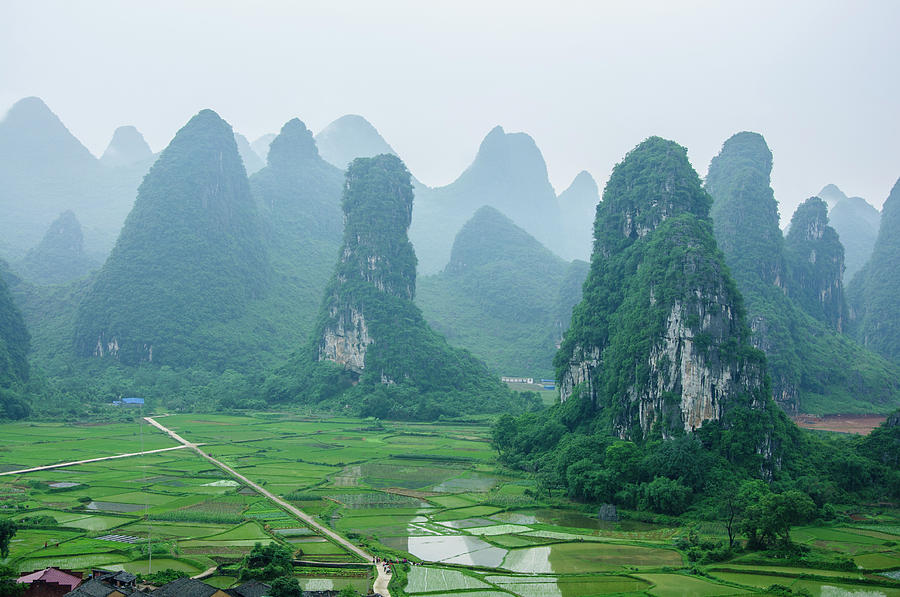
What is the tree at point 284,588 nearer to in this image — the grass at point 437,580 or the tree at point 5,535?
the grass at point 437,580

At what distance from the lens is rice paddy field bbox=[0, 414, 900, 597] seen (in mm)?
25578

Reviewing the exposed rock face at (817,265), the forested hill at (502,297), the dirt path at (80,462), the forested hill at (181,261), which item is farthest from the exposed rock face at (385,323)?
the exposed rock face at (817,265)

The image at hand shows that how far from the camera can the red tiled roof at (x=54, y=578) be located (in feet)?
72.9

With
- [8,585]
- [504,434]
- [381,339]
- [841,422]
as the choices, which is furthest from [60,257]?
[8,585]

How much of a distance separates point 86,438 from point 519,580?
3646 centimetres

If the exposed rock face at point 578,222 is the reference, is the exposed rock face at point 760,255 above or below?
below

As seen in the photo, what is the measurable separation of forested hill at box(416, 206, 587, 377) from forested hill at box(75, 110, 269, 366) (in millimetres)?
25278

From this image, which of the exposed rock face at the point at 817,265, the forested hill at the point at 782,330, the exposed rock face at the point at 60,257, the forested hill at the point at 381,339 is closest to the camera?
the forested hill at the point at 782,330

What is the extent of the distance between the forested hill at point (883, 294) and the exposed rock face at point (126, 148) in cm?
12597

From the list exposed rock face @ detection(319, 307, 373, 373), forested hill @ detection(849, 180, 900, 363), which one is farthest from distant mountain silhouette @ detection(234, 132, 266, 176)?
forested hill @ detection(849, 180, 900, 363)

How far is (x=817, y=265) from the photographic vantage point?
3356 inches

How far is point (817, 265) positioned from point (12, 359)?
75.7 meters

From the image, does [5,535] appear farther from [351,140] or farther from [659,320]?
[351,140]

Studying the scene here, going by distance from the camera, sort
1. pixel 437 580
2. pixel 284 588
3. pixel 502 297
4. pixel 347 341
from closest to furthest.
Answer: pixel 284 588 < pixel 437 580 < pixel 347 341 < pixel 502 297
